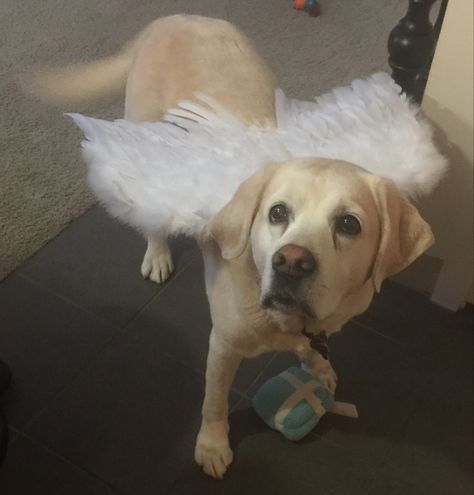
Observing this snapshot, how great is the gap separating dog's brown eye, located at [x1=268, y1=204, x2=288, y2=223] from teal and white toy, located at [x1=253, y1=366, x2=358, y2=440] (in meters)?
0.52

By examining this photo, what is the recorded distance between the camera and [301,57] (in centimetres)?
245

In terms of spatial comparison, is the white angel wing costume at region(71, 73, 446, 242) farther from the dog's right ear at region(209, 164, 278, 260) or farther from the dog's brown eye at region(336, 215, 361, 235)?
the dog's brown eye at region(336, 215, 361, 235)

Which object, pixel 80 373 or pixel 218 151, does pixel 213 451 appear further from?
pixel 218 151

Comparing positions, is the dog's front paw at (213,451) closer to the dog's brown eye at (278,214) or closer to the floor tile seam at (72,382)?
the floor tile seam at (72,382)

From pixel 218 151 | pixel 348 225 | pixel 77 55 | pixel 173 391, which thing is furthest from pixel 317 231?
pixel 77 55

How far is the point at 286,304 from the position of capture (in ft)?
3.34

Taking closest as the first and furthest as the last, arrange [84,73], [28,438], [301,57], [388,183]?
[388,183] < [28,438] < [84,73] < [301,57]

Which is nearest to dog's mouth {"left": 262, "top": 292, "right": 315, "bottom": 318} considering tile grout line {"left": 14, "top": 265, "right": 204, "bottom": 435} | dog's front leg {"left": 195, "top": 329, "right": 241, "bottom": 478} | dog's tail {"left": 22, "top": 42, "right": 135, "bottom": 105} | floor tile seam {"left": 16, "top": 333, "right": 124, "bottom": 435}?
dog's front leg {"left": 195, "top": 329, "right": 241, "bottom": 478}

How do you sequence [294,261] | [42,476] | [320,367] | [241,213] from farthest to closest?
[320,367] → [42,476] → [241,213] → [294,261]

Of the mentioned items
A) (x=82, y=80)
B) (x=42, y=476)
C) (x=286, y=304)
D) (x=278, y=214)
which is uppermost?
(x=278, y=214)

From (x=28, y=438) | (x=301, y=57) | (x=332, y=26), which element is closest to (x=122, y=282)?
(x=28, y=438)

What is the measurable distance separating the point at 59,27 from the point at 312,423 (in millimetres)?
1790

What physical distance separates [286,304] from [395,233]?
21 cm

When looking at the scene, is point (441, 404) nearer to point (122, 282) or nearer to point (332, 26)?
point (122, 282)
